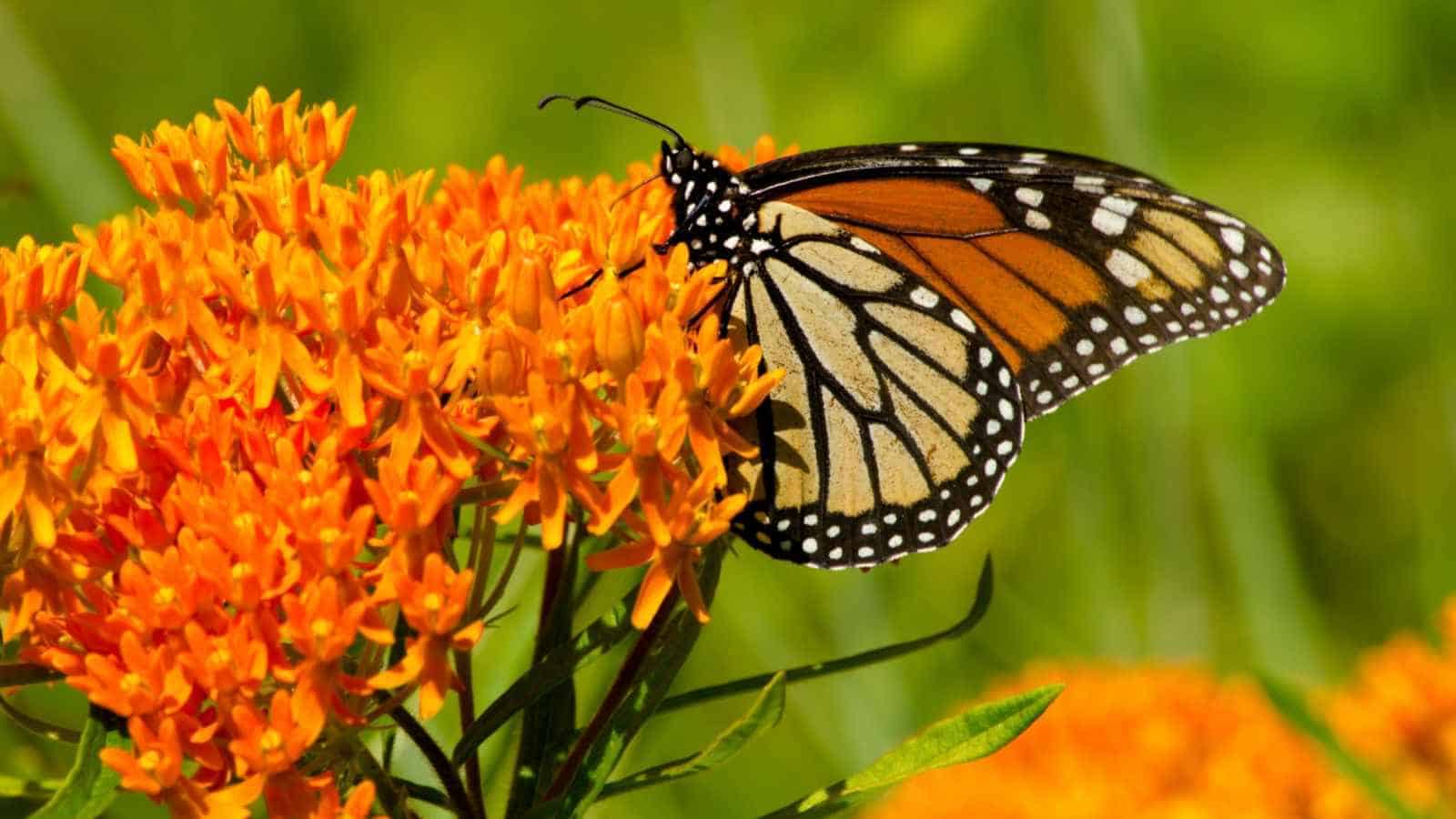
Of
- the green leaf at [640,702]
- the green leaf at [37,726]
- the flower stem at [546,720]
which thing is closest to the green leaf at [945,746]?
the green leaf at [640,702]

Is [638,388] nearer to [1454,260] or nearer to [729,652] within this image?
[729,652]

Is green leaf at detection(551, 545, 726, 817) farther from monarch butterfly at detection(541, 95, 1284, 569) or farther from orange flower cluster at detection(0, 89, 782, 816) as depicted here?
monarch butterfly at detection(541, 95, 1284, 569)

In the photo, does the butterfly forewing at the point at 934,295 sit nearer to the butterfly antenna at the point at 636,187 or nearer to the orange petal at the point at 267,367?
the butterfly antenna at the point at 636,187

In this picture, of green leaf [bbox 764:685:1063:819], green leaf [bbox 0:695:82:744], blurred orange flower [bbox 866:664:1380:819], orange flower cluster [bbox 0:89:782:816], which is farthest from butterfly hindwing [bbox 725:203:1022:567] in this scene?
green leaf [bbox 0:695:82:744]

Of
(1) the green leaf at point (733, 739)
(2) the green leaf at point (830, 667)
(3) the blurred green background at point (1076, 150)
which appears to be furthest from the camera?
(3) the blurred green background at point (1076, 150)

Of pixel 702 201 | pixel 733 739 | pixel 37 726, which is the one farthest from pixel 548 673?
pixel 702 201

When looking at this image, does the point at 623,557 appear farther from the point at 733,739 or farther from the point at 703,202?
the point at 703,202

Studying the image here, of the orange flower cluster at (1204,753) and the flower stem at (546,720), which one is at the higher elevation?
the flower stem at (546,720)
